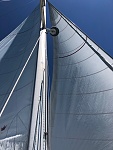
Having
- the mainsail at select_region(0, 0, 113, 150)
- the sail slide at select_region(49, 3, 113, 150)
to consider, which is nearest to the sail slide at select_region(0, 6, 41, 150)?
the mainsail at select_region(0, 0, 113, 150)

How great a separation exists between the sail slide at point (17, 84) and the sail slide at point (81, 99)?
463mm

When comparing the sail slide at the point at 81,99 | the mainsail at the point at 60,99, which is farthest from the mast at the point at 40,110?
the sail slide at the point at 81,99

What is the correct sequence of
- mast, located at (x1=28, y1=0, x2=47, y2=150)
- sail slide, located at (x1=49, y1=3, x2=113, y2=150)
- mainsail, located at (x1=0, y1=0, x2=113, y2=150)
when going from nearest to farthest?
mast, located at (x1=28, y1=0, x2=47, y2=150) → mainsail, located at (x1=0, y1=0, x2=113, y2=150) → sail slide, located at (x1=49, y1=3, x2=113, y2=150)

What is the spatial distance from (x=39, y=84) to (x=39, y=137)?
64cm

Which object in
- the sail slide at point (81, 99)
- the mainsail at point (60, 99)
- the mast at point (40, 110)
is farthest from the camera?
the sail slide at point (81, 99)

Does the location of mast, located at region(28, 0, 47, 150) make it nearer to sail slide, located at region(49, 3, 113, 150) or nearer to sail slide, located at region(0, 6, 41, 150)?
sail slide, located at region(0, 6, 41, 150)

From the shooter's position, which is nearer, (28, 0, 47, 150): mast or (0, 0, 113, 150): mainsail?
(28, 0, 47, 150): mast

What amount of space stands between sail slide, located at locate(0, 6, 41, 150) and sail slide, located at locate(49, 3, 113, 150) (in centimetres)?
46

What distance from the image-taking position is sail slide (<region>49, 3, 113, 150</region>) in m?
2.57

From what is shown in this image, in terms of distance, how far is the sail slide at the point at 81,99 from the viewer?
2.57 m

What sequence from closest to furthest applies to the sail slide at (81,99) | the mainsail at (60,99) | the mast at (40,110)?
the mast at (40,110) < the mainsail at (60,99) < the sail slide at (81,99)

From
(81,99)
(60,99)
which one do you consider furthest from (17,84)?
(81,99)

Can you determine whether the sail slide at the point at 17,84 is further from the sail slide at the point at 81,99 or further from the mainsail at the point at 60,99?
the sail slide at the point at 81,99

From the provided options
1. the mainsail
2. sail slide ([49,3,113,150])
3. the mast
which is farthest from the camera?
sail slide ([49,3,113,150])
